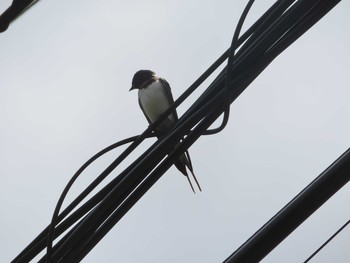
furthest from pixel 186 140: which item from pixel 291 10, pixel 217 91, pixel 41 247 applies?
pixel 41 247

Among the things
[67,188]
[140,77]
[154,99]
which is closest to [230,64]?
[67,188]

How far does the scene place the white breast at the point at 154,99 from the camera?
13.9 ft

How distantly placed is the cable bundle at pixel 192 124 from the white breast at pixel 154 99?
2.84 m

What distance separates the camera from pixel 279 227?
1137 millimetres

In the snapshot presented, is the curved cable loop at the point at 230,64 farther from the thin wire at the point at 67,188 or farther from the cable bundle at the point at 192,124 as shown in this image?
the thin wire at the point at 67,188

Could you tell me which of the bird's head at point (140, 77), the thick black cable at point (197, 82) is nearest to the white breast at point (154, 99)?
the bird's head at point (140, 77)

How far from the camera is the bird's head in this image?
4.56m

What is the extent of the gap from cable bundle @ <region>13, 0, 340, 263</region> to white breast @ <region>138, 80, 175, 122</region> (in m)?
2.84

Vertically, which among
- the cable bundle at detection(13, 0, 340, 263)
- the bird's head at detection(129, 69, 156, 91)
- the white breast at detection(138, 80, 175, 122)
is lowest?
the cable bundle at detection(13, 0, 340, 263)

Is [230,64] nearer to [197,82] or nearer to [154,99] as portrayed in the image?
[197,82]

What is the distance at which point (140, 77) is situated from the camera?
4.63m

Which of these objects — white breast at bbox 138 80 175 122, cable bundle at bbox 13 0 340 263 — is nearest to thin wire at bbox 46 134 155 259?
cable bundle at bbox 13 0 340 263

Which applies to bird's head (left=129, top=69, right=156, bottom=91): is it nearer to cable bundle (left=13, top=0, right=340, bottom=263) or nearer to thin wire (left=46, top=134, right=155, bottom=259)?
thin wire (left=46, top=134, right=155, bottom=259)

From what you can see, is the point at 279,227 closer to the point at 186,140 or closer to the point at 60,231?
the point at 186,140
